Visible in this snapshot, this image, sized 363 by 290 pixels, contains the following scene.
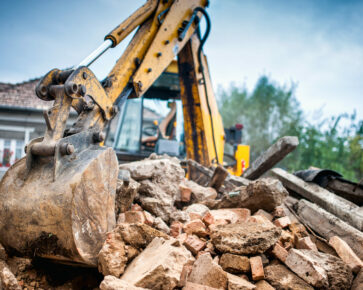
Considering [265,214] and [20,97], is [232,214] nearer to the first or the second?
[265,214]

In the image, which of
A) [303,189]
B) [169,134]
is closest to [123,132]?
[169,134]

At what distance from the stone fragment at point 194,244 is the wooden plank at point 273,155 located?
1.87 meters

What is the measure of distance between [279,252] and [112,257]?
1.18m

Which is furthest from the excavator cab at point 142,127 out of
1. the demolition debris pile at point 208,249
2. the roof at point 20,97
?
the roof at point 20,97

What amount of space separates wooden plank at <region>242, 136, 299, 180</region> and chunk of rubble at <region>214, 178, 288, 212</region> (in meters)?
0.88

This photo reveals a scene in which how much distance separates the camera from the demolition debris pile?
1.69 meters

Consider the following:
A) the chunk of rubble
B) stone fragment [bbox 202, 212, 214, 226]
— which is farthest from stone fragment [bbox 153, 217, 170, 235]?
the chunk of rubble

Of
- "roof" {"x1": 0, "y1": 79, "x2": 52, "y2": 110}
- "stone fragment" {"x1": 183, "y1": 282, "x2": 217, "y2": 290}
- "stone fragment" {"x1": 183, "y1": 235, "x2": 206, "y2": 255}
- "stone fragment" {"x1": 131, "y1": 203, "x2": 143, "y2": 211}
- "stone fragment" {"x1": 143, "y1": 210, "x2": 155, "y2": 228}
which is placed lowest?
"stone fragment" {"x1": 183, "y1": 282, "x2": 217, "y2": 290}

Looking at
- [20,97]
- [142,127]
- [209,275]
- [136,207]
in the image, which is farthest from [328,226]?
[20,97]

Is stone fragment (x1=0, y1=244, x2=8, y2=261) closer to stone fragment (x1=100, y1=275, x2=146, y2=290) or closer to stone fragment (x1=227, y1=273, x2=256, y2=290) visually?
stone fragment (x1=100, y1=275, x2=146, y2=290)

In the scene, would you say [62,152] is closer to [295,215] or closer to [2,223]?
[2,223]

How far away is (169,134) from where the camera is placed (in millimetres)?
6508

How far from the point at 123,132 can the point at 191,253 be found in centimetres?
418

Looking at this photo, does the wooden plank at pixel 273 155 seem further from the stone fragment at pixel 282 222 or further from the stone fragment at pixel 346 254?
the stone fragment at pixel 346 254
